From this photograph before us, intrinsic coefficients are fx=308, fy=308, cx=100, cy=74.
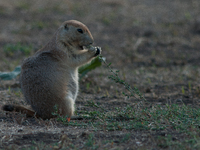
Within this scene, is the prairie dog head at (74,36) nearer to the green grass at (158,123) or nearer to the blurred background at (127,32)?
the green grass at (158,123)

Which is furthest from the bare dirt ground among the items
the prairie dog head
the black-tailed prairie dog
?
the prairie dog head

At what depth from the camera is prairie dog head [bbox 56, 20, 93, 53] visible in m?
5.07

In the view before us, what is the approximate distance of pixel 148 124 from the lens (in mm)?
3836

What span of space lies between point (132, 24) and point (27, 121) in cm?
786

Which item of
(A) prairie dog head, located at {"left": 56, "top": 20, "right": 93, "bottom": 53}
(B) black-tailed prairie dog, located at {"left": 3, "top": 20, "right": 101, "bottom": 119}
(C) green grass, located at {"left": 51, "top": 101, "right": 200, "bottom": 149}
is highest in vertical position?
(A) prairie dog head, located at {"left": 56, "top": 20, "right": 93, "bottom": 53}

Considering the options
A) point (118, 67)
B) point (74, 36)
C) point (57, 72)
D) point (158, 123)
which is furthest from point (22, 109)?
point (118, 67)

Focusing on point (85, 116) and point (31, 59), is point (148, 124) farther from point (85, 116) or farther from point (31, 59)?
point (31, 59)

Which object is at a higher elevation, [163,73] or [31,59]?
[163,73]

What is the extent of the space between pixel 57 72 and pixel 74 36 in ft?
2.39

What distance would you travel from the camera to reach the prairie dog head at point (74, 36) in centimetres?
507

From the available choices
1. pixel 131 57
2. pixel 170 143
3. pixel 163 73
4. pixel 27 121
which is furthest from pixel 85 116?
pixel 131 57

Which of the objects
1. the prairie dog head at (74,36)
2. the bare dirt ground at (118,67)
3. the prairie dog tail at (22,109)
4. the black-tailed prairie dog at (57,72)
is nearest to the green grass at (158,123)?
the bare dirt ground at (118,67)

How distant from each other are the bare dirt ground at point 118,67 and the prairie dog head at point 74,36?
1.02 meters

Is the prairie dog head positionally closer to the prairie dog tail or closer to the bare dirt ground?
the bare dirt ground
